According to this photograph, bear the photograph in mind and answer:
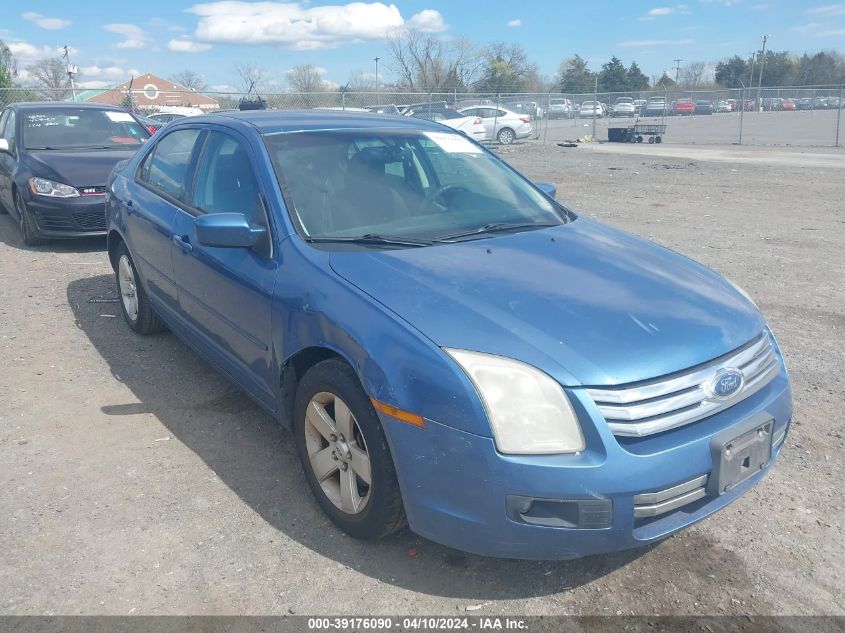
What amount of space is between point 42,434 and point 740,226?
8.65 m

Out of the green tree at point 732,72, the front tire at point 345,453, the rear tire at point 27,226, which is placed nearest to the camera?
the front tire at point 345,453

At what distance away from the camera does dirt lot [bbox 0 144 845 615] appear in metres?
2.72

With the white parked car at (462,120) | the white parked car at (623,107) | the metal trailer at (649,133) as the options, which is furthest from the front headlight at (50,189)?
the white parked car at (623,107)

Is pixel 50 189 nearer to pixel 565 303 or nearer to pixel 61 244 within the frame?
pixel 61 244

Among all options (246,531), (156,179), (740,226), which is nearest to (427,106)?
(740,226)

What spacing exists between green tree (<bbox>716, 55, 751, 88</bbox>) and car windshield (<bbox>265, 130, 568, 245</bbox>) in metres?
86.6

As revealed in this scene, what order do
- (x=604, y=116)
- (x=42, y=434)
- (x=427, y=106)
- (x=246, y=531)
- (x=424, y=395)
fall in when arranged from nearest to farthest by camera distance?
(x=424, y=395) < (x=246, y=531) < (x=42, y=434) < (x=427, y=106) < (x=604, y=116)

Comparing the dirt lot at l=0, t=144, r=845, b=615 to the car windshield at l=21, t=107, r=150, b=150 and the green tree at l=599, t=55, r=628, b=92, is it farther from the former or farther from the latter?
the green tree at l=599, t=55, r=628, b=92

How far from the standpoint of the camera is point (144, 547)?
9.93 feet

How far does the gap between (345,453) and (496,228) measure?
4.56ft

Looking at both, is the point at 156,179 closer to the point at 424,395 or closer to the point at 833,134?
the point at 424,395

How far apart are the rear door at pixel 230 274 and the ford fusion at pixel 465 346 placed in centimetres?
2

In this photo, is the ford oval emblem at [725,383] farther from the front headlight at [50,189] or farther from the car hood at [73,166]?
the front headlight at [50,189]

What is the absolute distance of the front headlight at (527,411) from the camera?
2.40 metres
